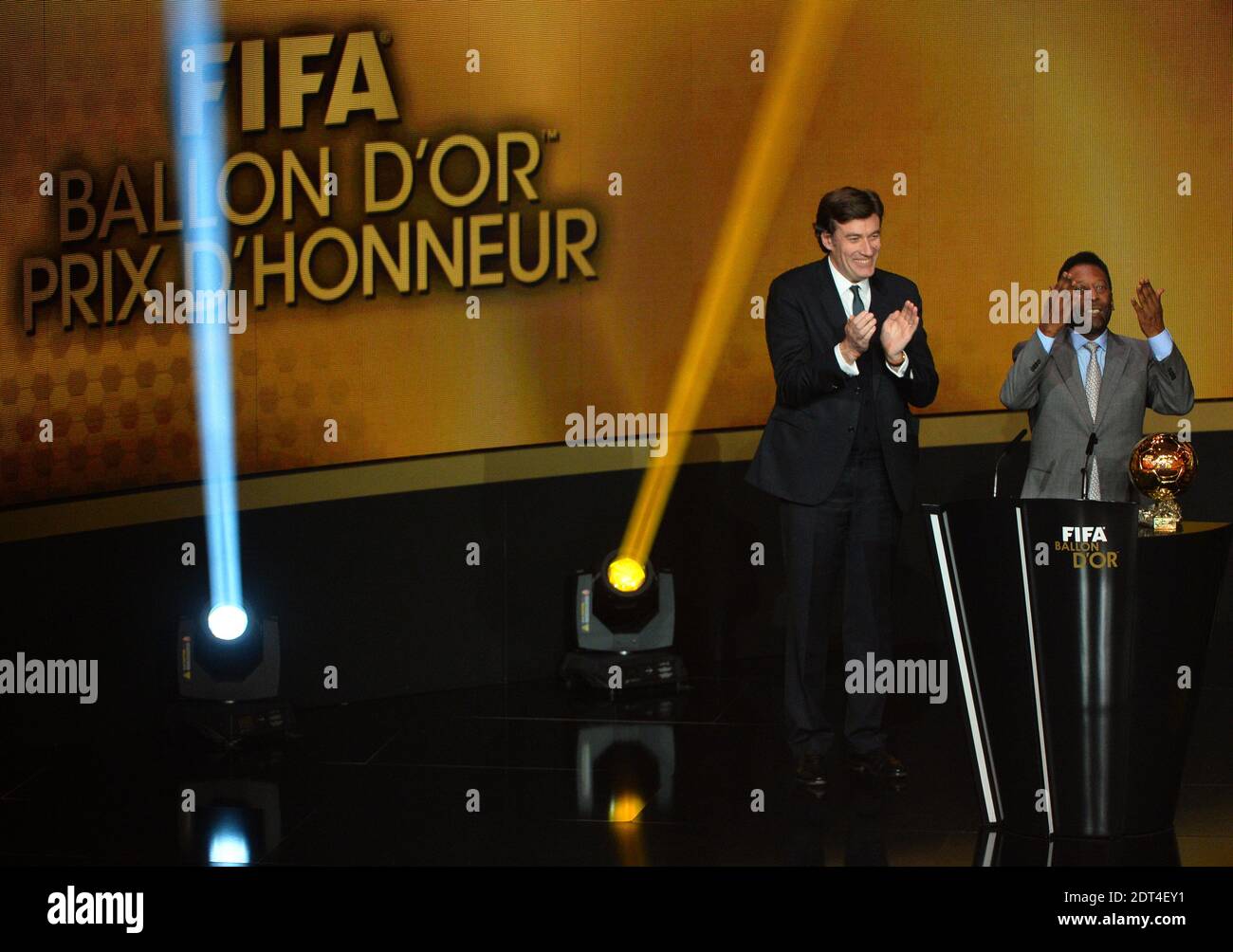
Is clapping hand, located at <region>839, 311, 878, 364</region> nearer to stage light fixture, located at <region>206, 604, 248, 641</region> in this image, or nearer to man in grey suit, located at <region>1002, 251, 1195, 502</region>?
man in grey suit, located at <region>1002, 251, 1195, 502</region>

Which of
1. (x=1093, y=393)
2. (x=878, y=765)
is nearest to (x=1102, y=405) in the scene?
(x=1093, y=393)

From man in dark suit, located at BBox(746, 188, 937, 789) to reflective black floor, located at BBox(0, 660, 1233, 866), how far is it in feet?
0.82

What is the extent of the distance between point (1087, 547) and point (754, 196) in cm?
315

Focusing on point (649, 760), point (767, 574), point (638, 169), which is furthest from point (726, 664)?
point (638, 169)

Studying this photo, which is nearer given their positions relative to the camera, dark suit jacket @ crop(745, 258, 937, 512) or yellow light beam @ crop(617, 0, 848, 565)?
dark suit jacket @ crop(745, 258, 937, 512)

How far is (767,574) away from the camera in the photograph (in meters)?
6.63

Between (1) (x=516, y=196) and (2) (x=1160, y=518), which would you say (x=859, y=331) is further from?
(1) (x=516, y=196)

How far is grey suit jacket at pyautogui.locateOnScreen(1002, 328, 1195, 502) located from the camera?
4.73 meters

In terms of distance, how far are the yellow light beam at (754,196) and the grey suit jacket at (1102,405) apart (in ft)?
6.26

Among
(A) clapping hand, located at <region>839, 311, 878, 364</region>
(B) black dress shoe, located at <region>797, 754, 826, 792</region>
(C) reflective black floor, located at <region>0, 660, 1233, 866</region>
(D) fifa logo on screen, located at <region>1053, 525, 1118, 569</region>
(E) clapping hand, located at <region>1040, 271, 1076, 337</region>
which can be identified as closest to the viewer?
(D) fifa logo on screen, located at <region>1053, 525, 1118, 569</region>

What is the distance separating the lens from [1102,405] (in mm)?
4762

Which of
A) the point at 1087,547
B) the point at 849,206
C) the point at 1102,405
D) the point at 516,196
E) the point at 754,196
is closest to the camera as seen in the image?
the point at 1087,547

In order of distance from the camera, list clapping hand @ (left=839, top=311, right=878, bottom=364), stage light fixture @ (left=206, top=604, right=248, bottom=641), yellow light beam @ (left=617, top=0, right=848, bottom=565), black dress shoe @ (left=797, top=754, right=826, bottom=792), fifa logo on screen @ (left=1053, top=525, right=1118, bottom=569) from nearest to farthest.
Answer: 1. fifa logo on screen @ (left=1053, top=525, right=1118, bottom=569)
2. clapping hand @ (left=839, top=311, right=878, bottom=364)
3. black dress shoe @ (left=797, top=754, right=826, bottom=792)
4. stage light fixture @ (left=206, top=604, right=248, bottom=641)
5. yellow light beam @ (left=617, top=0, right=848, bottom=565)

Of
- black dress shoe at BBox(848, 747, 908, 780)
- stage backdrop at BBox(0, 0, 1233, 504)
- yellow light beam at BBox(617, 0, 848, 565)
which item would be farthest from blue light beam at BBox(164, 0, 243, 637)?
black dress shoe at BBox(848, 747, 908, 780)
